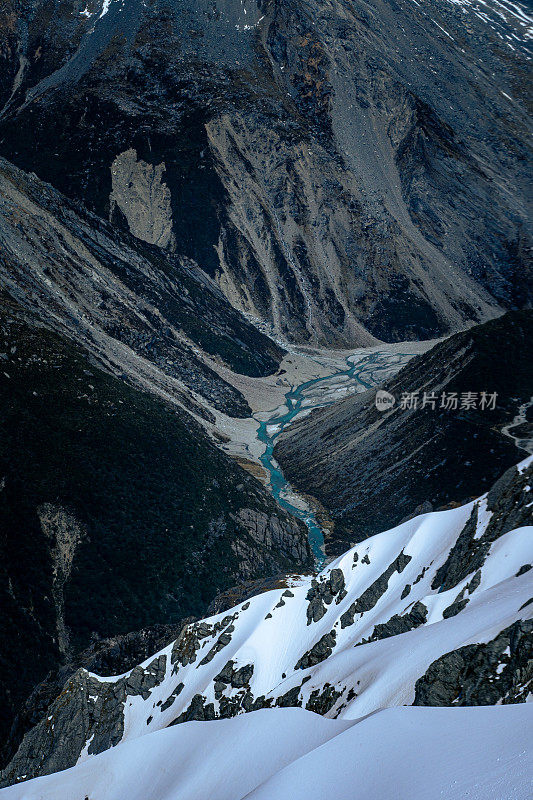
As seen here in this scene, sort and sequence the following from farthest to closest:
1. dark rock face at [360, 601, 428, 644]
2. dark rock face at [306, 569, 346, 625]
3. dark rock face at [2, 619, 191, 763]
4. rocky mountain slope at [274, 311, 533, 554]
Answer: rocky mountain slope at [274, 311, 533, 554] < dark rock face at [2, 619, 191, 763] < dark rock face at [306, 569, 346, 625] < dark rock face at [360, 601, 428, 644]

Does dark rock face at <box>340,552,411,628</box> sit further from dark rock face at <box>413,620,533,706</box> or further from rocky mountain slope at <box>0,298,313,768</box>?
rocky mountain slope at <box>0,298,313,768</box>

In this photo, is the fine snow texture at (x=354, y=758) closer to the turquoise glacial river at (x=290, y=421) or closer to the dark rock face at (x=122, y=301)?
the turquoise glacial river at (x=290, y=421)

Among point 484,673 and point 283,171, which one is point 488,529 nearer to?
point 484,673

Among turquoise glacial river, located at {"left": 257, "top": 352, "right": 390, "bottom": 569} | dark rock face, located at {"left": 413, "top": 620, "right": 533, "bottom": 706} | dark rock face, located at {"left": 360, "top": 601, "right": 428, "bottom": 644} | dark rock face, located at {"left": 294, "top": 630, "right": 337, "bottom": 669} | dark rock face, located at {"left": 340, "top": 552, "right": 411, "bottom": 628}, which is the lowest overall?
turquoise glacial river, located at {"left": 257, "top": 352, "right": 390, "bottom": 569}

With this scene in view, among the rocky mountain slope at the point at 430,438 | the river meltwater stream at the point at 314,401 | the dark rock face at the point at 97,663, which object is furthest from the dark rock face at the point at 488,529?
the river meltwater stream at the point at 314,401

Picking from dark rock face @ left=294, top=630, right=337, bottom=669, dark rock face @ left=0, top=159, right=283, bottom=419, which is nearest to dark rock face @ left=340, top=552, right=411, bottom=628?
dark rock face @ left=294, top=630, right=337, bottom=669
